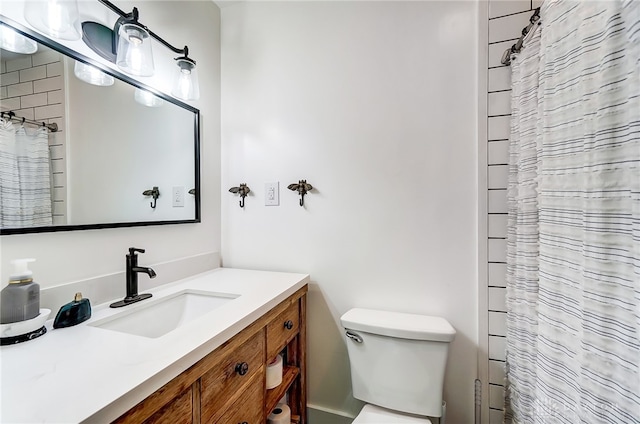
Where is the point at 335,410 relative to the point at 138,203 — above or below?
below

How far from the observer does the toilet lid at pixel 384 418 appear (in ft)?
3.46

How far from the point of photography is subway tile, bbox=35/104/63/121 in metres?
0.80

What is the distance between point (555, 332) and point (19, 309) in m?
1.46

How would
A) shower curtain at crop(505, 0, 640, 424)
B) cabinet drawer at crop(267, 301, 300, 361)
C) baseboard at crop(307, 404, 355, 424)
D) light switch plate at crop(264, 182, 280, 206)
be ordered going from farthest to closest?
1. light switch plate at crop(264, 182, 280, 206)
2. baseboard at crop(307, 404, 355, 424)
3. cabinet drawer at crop(267, 301, 300, 361)
4. shower curtain at crop(505, 0, 640, 424)

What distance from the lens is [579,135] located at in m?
0.68

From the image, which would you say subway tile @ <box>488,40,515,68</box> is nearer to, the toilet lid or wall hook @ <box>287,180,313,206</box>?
wall hook @ <box>287,180,313,206</box>

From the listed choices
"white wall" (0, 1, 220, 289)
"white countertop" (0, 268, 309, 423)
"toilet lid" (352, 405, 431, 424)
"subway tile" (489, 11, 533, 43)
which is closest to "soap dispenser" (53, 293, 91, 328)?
"white countertop" (0, 268, 309, 423)

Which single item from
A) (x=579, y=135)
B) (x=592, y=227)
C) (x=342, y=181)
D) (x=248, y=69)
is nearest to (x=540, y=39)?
(x=579, y=135)

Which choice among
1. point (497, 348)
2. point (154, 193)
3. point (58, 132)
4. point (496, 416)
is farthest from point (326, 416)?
point (58, 132)

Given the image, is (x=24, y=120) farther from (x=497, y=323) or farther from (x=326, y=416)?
(x=497, y=323)

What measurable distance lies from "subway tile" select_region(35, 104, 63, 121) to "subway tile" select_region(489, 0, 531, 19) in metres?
1.73

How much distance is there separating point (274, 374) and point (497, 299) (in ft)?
3.39

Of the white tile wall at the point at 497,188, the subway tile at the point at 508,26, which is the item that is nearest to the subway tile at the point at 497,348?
the white tile wall at the point at 497,188

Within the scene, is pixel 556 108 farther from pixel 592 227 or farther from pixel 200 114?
pixel 200 114
